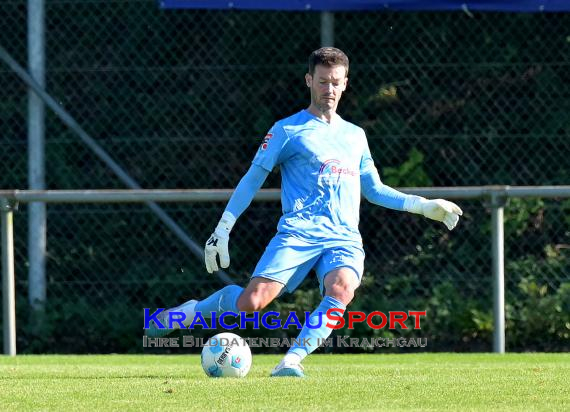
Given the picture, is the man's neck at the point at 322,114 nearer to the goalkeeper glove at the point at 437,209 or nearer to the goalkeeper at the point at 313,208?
the goalkeeper at the point at 313,208

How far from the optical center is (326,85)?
21.3 feet

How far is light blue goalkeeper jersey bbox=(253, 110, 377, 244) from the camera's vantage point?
644 centimetres

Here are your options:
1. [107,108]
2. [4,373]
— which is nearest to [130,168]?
→ [107,108]

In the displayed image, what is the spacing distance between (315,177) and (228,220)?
1.64 feet

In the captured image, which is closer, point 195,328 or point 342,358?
point 342,358

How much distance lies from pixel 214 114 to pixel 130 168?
79 centimetres

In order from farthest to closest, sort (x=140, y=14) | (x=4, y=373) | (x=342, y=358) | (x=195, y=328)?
(x=140, y=14) < (x=195, y=328) < (x=342, y=358) < (x=4, y=373)

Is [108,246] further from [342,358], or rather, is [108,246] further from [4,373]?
[4,373]

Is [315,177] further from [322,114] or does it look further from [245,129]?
[245,129]

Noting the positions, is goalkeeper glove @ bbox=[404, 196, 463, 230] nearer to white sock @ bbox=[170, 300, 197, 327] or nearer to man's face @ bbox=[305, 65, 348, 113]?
man's face @ bbox=[305, 65, 348, 113]

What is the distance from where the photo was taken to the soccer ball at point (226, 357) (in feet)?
20.6

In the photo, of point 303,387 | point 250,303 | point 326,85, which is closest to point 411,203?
point 326,85

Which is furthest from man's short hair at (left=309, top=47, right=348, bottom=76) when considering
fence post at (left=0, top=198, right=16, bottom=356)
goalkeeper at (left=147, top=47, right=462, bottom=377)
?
fence post at (left=0, top=198, right=16, bottom=356)

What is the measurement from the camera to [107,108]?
9852 millimetres
